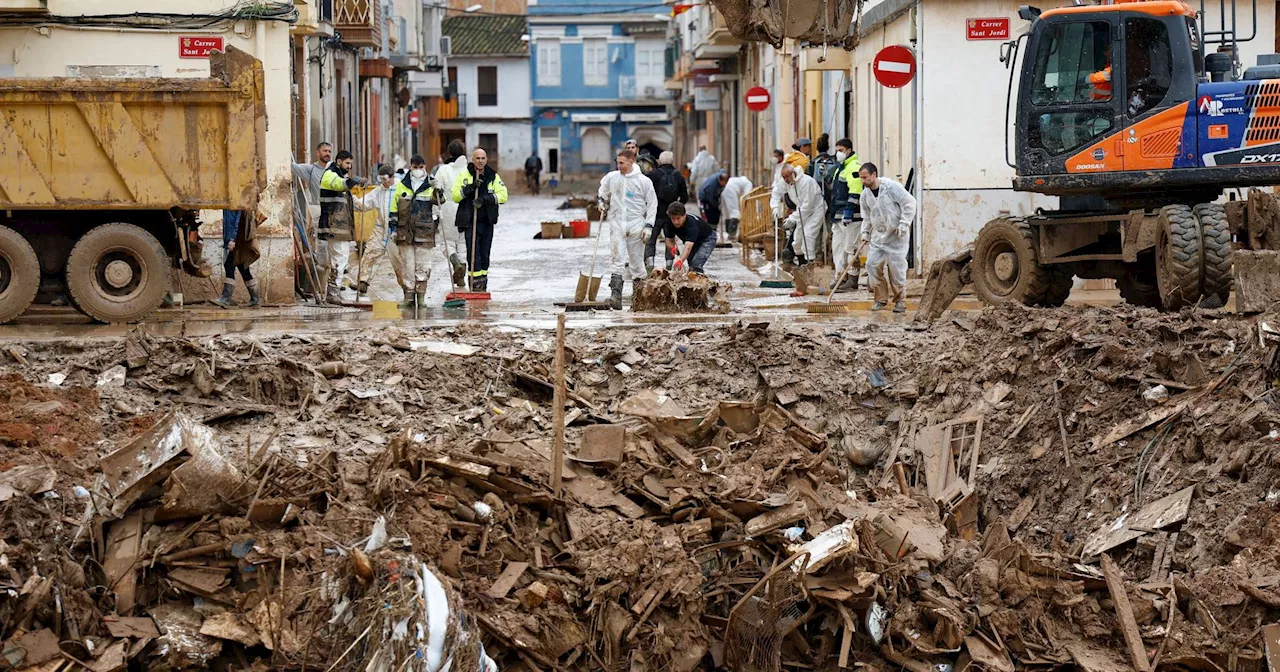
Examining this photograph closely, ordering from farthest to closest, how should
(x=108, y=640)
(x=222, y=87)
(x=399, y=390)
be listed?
(x=222, y=87)
(x=399, y=390)
(x=108, y=640)

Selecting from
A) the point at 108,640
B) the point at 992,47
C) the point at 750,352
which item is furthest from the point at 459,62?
the point at 108,640

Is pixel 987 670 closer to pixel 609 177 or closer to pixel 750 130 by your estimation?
pixel 609 177

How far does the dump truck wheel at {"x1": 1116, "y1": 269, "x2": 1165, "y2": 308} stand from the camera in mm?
13695

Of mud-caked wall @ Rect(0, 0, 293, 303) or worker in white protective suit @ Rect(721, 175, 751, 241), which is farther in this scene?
worker in white protective suit @ Rect(721, 175, 751, 241)

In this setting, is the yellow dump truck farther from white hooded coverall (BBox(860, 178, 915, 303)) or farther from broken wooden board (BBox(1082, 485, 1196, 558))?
broken wooden board (BBox(1082, 485, 1196, 558))

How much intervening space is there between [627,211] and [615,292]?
3.02ft

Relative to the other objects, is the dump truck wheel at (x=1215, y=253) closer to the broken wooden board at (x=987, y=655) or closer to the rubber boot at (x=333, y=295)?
the broken wooden board at (x=987, y=655)

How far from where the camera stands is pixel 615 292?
53.1 ft

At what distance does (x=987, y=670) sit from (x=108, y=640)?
4.25 m

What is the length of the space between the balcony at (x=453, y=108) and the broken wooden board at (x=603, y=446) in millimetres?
59049

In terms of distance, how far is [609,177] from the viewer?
1650 centimetres

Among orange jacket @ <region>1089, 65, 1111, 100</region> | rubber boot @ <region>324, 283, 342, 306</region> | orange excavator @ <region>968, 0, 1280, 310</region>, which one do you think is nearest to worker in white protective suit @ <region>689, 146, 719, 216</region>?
rubber boot @ <region>324, 283, 342, 306</region>

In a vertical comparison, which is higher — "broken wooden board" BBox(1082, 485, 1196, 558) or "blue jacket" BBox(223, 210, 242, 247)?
"blue jacket" BBox(223, 210, 242, 247)

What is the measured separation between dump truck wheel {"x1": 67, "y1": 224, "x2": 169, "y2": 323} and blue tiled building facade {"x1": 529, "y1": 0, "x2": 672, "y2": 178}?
53012mm
